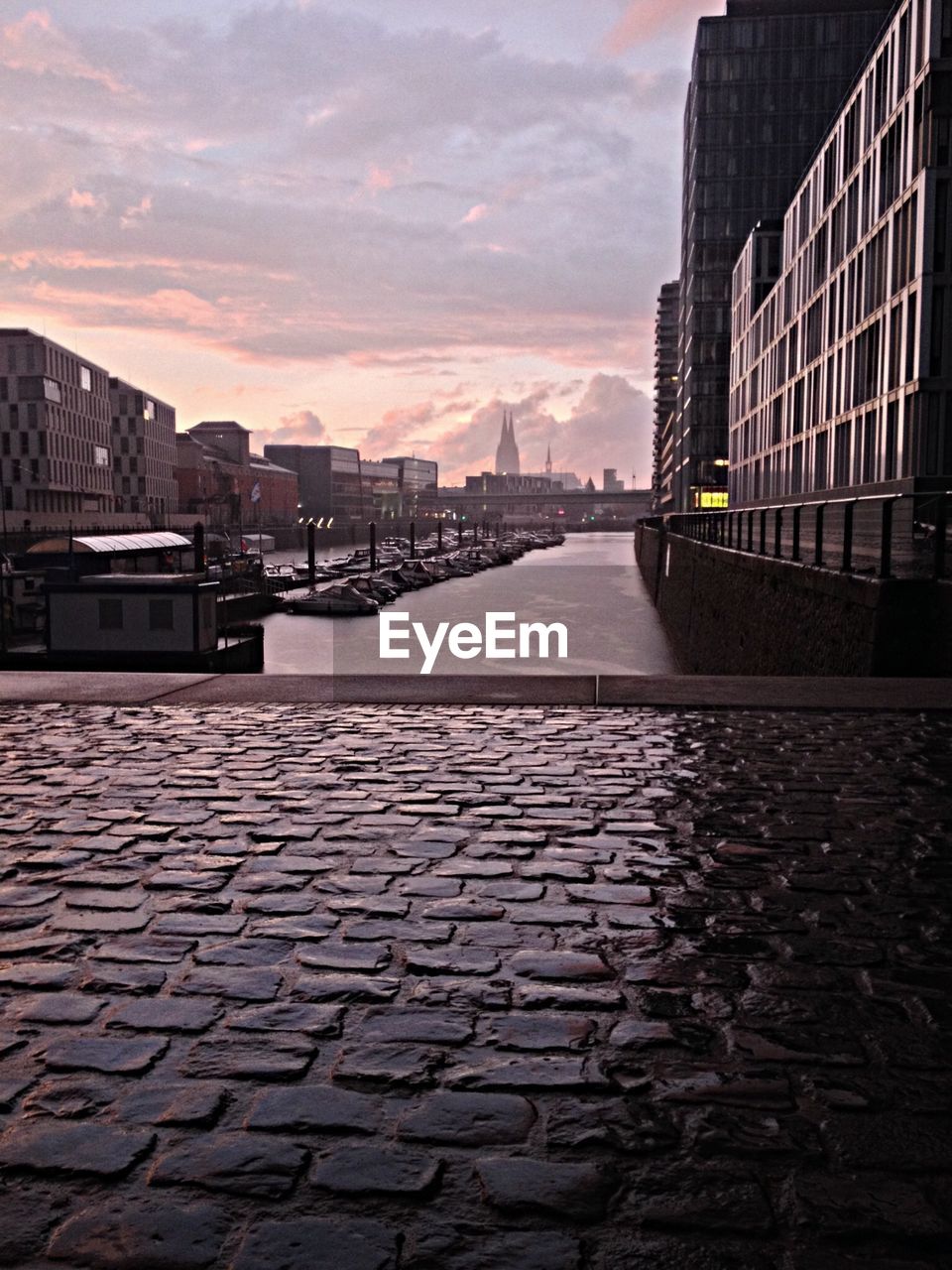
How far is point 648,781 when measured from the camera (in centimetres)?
708

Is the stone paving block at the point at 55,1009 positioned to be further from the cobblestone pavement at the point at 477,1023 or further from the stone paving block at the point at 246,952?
the stone paving block at the point at 246,952

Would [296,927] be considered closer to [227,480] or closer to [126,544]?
[126,544]

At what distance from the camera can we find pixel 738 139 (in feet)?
343

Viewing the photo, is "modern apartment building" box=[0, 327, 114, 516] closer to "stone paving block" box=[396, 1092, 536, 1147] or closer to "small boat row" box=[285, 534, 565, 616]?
"small boat row" box=[285, 534, 565, 616]

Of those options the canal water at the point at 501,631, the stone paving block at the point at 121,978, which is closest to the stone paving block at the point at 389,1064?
the stone paving block at the point at 121,978

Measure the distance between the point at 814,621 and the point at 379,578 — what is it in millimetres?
62205

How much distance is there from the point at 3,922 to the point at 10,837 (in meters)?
1.36

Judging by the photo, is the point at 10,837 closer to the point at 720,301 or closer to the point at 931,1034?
the point at 931,1034

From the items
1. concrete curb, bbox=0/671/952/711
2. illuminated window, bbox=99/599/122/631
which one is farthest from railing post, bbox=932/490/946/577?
illuminated window, bbox=99/599/122/631

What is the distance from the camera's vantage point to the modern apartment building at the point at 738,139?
103000 mm

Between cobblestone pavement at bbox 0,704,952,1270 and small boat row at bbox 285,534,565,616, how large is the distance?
55439 mm

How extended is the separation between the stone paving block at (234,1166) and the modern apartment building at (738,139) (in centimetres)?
10196

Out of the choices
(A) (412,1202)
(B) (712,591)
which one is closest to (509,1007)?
(A) (412,1202)

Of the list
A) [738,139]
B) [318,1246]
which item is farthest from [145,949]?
[738,139]
